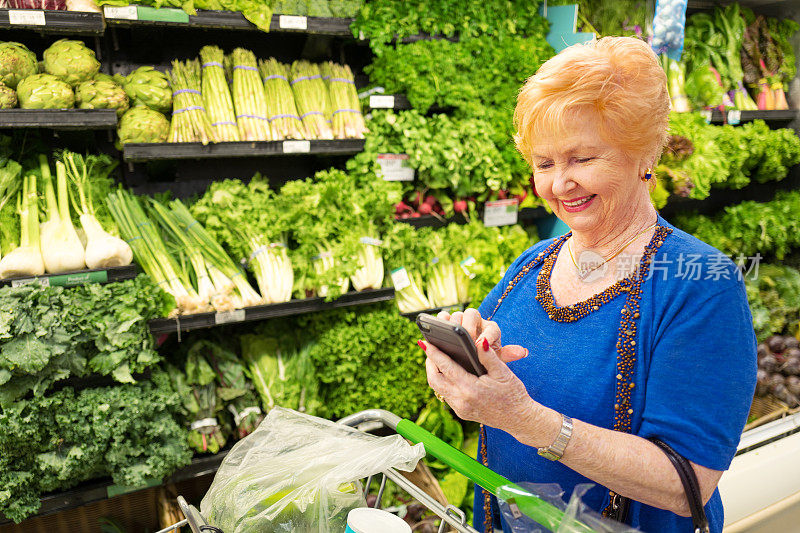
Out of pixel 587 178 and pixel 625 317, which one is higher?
pixel 587 178

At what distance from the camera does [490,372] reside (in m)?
1.07

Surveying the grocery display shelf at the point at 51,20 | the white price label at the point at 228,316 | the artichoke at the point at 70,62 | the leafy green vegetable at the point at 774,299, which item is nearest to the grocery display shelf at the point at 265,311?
the white price label at the point at 228,316

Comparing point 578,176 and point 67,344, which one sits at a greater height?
point 578,176

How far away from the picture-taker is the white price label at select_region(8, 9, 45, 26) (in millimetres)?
2154

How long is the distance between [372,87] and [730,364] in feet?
8.41

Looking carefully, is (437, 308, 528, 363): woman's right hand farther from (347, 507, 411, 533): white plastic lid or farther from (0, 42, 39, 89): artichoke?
(0, 42, 39, 89): artichoke

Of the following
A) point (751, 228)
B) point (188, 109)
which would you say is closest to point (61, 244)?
point (188, 109)

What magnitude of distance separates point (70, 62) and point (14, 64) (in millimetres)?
204

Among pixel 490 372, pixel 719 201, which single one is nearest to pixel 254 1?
pixel 490 372

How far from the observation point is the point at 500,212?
3.49m

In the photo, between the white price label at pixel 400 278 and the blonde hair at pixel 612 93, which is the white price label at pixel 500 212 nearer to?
the white price label at pixel 400 278

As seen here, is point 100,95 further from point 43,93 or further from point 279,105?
point 279,105

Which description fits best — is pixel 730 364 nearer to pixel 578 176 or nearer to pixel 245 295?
pixel 578 176

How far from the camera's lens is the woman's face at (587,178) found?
1.22 metres
